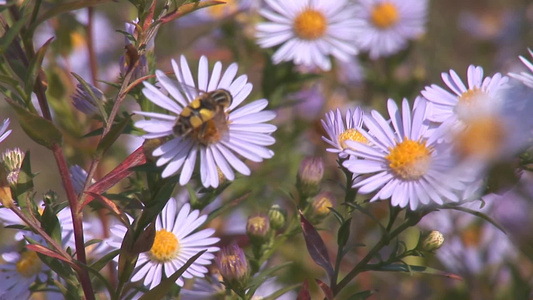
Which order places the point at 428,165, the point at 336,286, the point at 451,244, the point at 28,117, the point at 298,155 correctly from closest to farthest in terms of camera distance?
the point at 28,117 → the point at 428,165 → the point at 336,286 → the point at 451,244 → the point at 298,155

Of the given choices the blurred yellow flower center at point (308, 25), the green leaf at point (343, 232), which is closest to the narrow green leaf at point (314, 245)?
the green leaf at point (343, 232)

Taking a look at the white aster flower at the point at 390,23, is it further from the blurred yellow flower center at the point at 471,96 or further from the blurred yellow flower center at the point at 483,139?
the blurred yellow flower center at the point at 483,139

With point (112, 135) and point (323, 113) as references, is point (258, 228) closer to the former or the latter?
point (112, 135)

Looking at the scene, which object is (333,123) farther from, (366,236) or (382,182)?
(366,236)

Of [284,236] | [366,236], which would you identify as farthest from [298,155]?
[284,236]

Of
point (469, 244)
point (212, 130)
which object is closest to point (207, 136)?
point (212, 130)

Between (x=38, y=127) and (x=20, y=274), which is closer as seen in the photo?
(x=38, y=127)

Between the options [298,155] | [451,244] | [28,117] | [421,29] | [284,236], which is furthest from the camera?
[421,29]
